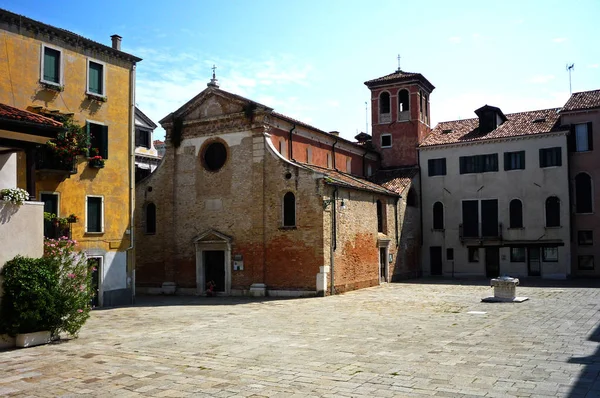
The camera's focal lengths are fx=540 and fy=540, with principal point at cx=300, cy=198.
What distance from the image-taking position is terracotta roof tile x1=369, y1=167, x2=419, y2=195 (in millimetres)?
33906

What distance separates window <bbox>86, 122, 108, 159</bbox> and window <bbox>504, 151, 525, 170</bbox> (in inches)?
931

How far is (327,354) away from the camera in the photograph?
11625 mm

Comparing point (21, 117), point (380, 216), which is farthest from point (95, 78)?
point (380, 216)

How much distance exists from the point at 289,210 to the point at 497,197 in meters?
15.3

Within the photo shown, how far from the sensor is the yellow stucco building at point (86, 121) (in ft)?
62.8

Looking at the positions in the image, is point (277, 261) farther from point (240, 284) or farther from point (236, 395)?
point (236, 395)

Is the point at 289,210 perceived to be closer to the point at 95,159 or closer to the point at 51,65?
the point at 95,159

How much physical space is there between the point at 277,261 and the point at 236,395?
16.5m

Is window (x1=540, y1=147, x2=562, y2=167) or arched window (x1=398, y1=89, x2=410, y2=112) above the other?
arched window (x1=398, y1=89, x2=410, y2=112)

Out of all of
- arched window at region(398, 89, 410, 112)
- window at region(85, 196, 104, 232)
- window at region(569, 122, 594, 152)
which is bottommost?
window at region(85, 196, 104, 232)

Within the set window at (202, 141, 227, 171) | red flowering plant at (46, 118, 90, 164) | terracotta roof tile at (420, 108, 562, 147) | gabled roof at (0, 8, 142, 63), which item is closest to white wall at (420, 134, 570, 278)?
terracotta roof tile at (420, 108, 562, 147)

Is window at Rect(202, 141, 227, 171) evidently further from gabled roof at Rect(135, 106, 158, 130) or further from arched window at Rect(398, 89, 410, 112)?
arched window at Rect(398, 89, 410, 112)

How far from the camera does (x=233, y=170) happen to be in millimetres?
26719

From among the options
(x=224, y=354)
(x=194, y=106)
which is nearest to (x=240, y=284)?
(x=194, y=106)
